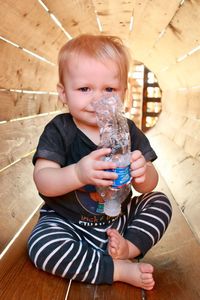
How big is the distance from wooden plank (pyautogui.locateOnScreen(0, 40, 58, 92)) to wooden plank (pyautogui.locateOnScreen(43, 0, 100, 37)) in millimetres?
228

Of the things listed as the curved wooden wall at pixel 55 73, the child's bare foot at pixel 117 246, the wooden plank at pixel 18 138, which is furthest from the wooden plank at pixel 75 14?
the child's bare foot at pixel 117 246

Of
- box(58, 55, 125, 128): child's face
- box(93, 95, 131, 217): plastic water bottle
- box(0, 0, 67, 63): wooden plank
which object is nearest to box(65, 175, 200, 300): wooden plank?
box(93, 95, 131, 217): plastic water bottle

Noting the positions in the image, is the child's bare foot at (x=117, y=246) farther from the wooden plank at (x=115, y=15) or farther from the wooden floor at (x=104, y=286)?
the wooden plank at (x=115, y=15)

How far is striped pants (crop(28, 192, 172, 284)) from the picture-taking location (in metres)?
1.22

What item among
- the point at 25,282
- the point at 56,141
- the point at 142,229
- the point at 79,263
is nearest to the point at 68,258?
the point at 79,263

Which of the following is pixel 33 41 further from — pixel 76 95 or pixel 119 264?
pixel 119 264

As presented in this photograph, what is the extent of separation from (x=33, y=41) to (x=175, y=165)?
1.11 meters

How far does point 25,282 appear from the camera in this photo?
4.04 feet

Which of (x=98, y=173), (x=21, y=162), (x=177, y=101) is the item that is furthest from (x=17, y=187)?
(x=177, y=101)

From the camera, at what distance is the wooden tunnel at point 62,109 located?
1.26 metres

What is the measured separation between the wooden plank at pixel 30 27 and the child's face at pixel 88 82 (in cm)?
29

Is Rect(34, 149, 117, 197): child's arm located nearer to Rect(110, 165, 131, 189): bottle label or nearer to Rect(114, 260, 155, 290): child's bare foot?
Rect(110, 165, 131, 189): bottle label

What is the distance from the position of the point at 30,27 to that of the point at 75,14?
50 cm

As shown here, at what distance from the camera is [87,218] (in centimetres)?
141
